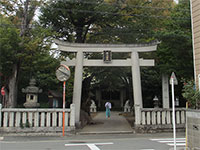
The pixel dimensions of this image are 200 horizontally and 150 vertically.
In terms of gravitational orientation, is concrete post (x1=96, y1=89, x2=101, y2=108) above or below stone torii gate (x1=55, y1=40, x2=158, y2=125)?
below

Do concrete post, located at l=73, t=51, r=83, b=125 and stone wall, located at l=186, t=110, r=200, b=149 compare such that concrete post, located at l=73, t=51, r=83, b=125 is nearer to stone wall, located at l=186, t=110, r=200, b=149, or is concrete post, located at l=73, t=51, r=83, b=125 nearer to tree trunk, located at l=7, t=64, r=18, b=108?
tree trunk, located at l=7, t=64, r=18, b=108

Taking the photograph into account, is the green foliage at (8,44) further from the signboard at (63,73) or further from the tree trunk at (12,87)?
the signboard at (63,73)

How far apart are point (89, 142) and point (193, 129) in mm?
5088

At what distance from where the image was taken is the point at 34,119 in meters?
12.2

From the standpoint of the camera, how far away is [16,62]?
14.6m

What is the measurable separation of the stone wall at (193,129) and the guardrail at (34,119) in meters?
6.85

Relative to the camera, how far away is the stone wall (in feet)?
23.1

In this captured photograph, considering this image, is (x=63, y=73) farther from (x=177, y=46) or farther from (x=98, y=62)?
(x=177, y=46)

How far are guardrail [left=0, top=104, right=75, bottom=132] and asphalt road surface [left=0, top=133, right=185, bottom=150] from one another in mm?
724

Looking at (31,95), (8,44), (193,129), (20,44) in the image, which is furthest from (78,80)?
(193,129)

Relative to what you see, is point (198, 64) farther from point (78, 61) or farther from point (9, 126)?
point (9, 126)

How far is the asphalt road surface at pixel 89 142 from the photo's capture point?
898 cm

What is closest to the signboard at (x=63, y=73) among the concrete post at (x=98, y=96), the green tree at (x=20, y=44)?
the green tree at (x=20, y=44)

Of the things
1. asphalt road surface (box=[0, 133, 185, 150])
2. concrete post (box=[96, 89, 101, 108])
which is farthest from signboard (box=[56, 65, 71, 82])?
concrete post (box=[96, 89, 101, 108])
